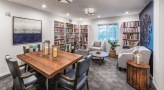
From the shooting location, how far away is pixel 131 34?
185 inches

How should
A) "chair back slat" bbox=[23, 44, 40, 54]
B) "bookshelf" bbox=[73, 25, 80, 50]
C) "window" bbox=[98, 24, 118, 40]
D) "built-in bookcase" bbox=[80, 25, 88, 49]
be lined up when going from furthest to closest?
"built-in bookcase" bbox=[80, 25, 88, 49], "bookshelf" bbox=[73, 25, 80, 50], "window" bbox=[98, 24, 118, 40], "chair back slat" bbox=[23, 44, 40, 54]

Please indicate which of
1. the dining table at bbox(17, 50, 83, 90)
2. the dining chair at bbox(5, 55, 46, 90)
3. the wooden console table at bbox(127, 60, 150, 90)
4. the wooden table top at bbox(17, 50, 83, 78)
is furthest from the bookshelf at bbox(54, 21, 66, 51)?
the wooden console table at bbox(127, 60, 150, 90)

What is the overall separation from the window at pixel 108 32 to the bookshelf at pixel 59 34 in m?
2.49

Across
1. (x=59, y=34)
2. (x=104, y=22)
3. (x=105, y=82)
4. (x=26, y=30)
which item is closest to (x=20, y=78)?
(x=105, y=82)

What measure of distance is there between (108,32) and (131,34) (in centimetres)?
145

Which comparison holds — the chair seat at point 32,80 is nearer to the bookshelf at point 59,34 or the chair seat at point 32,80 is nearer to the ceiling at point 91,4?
the ceiling at point 91,4

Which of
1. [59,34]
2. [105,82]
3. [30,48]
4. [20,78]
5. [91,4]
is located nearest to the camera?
[20,78]

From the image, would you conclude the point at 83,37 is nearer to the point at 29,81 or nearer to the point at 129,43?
the point at 129,43

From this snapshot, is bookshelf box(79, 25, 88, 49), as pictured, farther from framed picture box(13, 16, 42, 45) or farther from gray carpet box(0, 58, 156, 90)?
gray carpet box(0, 58, 156, 90)

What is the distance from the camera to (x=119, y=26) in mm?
5254

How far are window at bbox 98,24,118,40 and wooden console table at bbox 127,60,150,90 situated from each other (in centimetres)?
364

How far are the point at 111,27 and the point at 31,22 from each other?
4.48 meters

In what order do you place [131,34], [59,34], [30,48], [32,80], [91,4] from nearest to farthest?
[32,80]
[30,48]
[91,4]
[131,34]
[59,34]

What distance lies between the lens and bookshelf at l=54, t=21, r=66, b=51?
4.80 m
